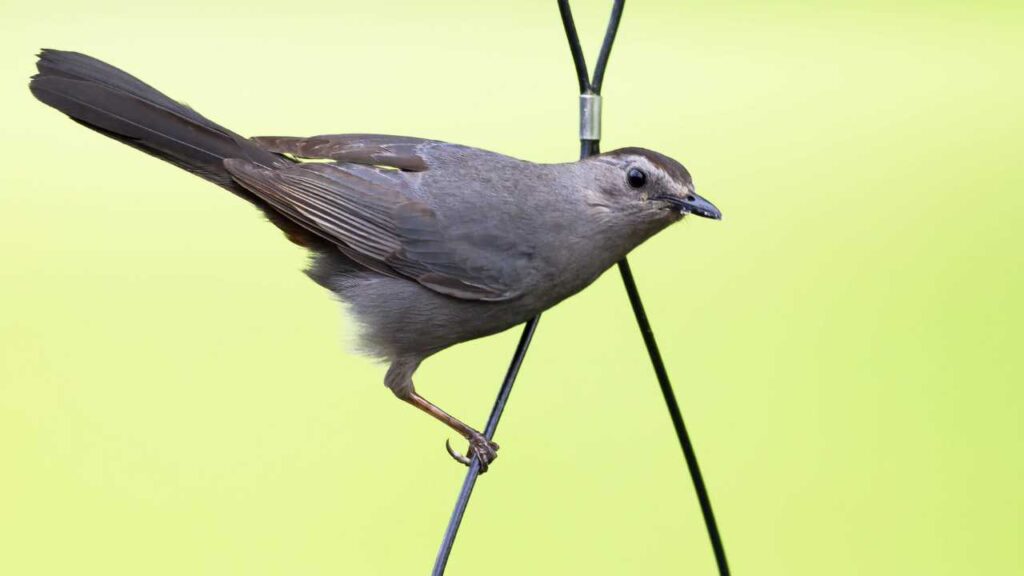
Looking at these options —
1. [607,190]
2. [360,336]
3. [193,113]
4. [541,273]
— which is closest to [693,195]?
[607,190]

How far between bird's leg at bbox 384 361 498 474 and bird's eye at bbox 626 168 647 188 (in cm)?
43

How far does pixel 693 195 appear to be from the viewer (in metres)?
1.42

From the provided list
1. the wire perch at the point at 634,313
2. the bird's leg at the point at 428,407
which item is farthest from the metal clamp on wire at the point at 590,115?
the bird's leg at the point at 428,407

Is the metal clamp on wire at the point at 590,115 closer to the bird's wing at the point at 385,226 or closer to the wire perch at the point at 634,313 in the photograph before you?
the wire perch at the point at 634,313

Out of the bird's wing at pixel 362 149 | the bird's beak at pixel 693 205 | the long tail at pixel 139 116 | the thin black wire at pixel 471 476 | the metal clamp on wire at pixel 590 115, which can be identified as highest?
the metal clamp on wire at pixel 590 115

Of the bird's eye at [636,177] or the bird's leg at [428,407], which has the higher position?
the bird's eye at [636,177]

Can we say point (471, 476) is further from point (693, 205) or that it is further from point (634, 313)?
Result: point (693, 205)

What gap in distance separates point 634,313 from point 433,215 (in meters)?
0.34

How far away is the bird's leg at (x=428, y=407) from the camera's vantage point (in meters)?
1.56

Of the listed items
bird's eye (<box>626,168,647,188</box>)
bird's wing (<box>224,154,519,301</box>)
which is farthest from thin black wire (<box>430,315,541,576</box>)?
bird's eye (<box>626,168,647,188</box>)

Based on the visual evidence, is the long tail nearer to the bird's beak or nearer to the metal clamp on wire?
the metal clamp on wire

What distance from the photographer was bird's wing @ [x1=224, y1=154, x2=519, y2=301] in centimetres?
149

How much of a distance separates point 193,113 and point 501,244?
1.54 feet

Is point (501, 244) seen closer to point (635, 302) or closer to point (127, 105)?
point (635, 302)
